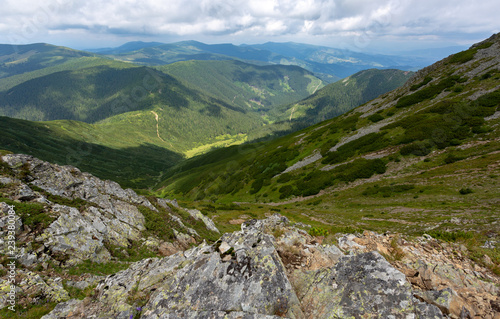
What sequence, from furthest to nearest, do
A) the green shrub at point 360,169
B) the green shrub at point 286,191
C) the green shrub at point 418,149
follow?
the green shrub at point 286,191 < the green shrub at point 360,169 < the green shrub at point 418,149

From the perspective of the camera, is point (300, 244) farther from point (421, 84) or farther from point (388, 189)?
point (421, 84)

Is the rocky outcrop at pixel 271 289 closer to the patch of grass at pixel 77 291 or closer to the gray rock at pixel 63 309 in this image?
the gray rock at pixel 63 309

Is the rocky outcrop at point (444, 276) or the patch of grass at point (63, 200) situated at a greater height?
the rocky outcrop at point (444, 276)

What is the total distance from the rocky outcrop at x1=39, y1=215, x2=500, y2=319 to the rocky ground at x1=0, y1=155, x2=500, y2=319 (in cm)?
4

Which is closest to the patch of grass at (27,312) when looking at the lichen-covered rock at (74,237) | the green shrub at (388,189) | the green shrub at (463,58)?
the lichen-covered rock at (74,237)

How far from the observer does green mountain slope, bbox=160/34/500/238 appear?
28109 mm

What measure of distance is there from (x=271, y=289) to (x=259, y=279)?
0.71 metres

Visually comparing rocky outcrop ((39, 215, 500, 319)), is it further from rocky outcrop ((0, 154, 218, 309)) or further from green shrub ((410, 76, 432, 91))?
green shrub ((410, 76, 432, 91))

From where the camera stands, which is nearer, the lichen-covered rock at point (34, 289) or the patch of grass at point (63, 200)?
the lichen-covered rock at point (34, 289)

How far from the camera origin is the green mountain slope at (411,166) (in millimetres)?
28109

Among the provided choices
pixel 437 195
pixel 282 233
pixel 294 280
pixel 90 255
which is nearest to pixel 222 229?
pixel 90 255

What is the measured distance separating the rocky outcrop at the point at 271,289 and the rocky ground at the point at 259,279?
42 mm

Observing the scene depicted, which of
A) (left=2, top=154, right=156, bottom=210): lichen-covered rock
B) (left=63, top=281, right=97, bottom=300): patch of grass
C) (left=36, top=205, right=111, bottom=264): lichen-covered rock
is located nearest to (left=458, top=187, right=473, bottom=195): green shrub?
(left=63, top=281, right=97, bottom=300): patch of grass

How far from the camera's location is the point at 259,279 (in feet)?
32.9
